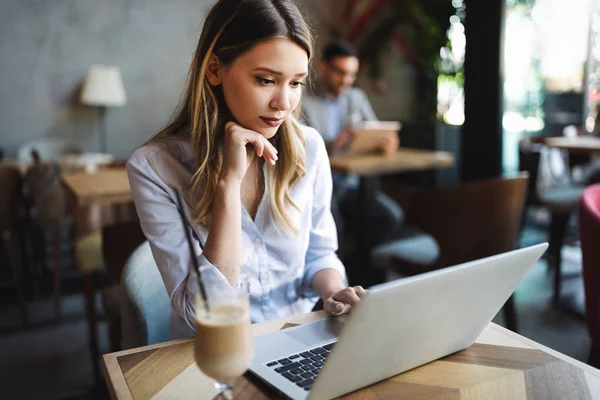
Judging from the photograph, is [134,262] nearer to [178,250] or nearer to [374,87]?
[178,250]

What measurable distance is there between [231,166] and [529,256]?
2.00 ft

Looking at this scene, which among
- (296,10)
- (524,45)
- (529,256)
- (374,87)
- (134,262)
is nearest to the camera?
(529,256)

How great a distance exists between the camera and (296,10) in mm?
1319

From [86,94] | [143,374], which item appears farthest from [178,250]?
[86,94]

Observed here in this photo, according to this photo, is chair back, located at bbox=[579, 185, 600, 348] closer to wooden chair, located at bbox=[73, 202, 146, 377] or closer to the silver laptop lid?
the silver laptop lid

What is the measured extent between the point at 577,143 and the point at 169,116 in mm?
2864

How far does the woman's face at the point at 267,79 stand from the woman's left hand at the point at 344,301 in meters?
0.40

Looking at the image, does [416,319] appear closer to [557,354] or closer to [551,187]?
[557,354]

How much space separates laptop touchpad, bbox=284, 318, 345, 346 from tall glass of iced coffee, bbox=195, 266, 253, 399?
25 cm

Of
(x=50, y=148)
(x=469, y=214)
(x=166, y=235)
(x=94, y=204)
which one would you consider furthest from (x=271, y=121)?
(x=50, y=148)

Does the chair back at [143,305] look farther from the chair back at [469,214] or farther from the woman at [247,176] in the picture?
the chair back at [469,214]

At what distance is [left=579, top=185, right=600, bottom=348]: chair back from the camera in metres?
1.77

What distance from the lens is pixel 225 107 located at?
4.55 ft

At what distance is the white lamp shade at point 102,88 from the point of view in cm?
485
